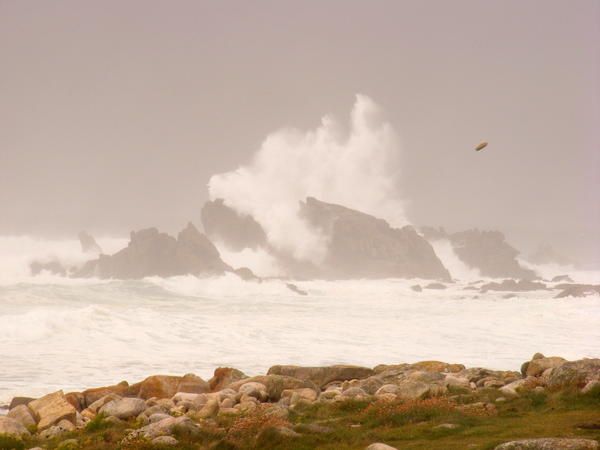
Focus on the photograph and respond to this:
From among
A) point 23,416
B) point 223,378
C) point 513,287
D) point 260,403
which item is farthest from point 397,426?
point 513,287

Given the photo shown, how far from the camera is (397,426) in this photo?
13203 millimetres

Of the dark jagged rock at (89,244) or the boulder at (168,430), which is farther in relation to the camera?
the dark jagged rock at (89,244)

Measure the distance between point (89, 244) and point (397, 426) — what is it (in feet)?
485

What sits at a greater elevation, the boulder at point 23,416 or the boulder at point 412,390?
the boulder at point 412,390

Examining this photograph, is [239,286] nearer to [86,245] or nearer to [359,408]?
[86,245]

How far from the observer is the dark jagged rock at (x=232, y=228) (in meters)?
143

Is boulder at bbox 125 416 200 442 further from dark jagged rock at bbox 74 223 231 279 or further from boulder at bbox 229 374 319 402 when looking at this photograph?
dark jagged rock at bbox 74 223 231 279

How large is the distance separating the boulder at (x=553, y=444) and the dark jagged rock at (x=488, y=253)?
150911mm

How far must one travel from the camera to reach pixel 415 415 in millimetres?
13875

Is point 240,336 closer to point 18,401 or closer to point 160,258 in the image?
point 18,401

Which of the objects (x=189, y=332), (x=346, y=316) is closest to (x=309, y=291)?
(x=346, y=316)

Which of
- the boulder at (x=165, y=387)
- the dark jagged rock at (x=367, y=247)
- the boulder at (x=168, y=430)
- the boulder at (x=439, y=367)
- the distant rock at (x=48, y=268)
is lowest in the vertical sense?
the boulder at (x=165, y=387)

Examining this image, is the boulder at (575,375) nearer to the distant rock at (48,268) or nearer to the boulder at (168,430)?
the boulder at (168,430)

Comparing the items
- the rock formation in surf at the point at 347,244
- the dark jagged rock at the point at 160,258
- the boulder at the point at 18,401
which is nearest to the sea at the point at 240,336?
the boulder at the point at 18,401
